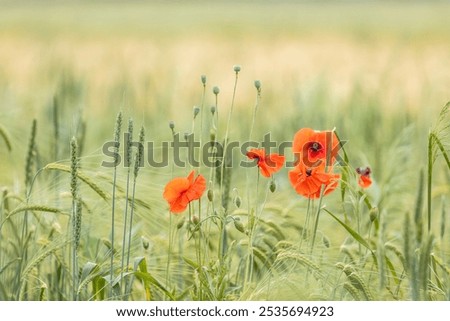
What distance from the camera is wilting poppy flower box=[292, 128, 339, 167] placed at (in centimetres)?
163

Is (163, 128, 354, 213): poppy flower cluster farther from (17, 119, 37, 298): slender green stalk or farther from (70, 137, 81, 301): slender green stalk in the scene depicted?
(17, 119, 37, 298): slender green stalk

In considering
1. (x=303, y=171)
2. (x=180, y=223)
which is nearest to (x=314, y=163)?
(x=303, y=171)

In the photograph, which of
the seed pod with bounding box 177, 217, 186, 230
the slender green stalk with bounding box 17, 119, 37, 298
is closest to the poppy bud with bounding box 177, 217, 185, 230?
the seed pod with bounding box 177, 217, 186, 230

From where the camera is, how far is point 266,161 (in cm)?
163

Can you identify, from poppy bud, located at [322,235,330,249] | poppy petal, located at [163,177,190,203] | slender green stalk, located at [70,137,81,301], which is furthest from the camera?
poppy bud, located at [322,235,330,249]

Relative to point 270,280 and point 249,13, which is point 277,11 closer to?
point 249,13

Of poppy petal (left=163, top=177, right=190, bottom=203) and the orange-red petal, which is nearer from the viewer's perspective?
poppy petal (left=163, top=177, right=190, bottom=203)

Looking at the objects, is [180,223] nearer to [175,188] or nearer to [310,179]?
[175,188]

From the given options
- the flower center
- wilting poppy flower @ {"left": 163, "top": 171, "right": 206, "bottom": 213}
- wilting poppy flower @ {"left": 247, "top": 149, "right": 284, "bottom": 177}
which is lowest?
wilting poppy flower @ {"left": 163, "top": 171, "right": 206, "bottom": 213}

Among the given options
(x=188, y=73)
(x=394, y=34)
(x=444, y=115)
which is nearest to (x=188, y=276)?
(x=444, y=115)

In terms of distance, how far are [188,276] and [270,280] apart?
282 mm

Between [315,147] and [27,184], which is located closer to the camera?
[315,147]

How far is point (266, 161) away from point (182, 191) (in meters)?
0.16

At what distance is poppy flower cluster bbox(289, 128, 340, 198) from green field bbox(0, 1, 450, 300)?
0.06m
